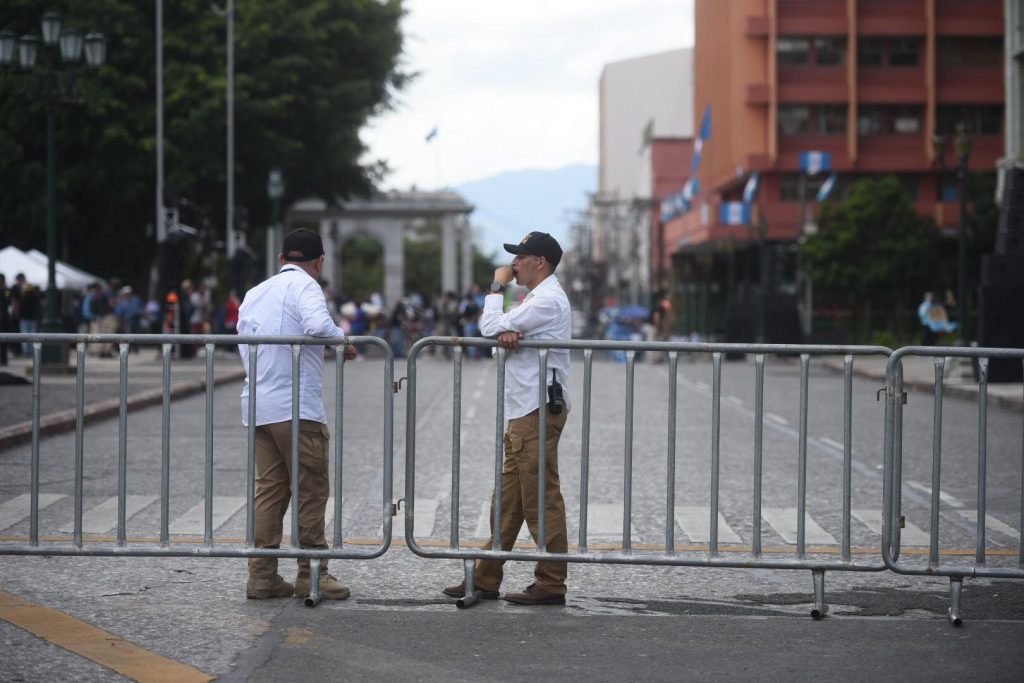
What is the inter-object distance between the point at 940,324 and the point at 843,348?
33.4 metres

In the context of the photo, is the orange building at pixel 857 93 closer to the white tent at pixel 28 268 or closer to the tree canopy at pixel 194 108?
the tree canopy at pixel 194 108

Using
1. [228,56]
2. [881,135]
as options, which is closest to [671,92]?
[881,135]

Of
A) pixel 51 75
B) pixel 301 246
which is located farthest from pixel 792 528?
pixel 51 75

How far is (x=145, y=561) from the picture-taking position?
8.34 metres

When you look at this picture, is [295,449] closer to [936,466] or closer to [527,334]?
[527,334]

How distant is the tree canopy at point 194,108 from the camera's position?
1681 inches

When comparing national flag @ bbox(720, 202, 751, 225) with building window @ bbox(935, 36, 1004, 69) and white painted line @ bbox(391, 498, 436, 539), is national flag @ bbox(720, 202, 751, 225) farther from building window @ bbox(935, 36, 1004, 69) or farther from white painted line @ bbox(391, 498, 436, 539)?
white painted line @ bbox(391, 498, 436, 539)

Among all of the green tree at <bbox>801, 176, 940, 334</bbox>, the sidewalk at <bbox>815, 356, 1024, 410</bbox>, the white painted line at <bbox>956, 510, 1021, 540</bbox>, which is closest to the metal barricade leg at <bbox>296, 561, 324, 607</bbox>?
the white painted line at <bbox>956, 510, 1021, 540</bbox>

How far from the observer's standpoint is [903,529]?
1005 cm

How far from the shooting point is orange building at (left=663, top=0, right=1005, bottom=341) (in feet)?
218

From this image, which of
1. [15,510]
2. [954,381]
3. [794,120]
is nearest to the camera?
[15,510]

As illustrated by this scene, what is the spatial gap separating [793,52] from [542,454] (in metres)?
62.6

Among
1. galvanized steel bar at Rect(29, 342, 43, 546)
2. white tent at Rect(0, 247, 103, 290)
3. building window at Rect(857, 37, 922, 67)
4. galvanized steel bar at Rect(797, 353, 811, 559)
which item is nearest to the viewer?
galvanized steel bar at Rect(797, 353, 811, 559)

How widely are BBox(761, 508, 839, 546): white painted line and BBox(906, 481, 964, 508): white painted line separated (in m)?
1.04
